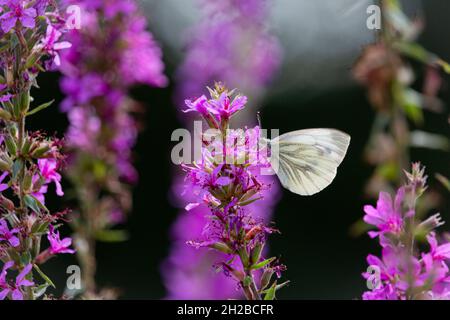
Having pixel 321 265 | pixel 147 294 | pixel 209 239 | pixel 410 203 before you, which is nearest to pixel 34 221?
pixel 209 239

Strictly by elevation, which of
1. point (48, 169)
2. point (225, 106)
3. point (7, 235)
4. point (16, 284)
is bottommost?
point (16, 284)

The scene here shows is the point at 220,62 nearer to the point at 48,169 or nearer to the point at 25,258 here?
the point at 48,169

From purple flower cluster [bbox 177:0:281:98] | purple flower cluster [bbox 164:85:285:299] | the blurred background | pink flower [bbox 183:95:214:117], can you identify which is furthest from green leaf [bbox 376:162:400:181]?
the blurred background

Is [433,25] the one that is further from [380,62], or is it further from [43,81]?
[380,62]

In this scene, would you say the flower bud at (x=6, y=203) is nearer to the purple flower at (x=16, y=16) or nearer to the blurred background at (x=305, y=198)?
the purple flower at (x=16, y=16)

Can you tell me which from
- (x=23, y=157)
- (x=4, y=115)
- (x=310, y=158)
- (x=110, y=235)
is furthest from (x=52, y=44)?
(x=110, y=235)

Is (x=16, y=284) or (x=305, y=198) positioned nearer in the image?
(x=16, y=284)

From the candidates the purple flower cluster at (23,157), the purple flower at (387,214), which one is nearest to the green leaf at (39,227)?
the purple flower cluster at (23,157)
